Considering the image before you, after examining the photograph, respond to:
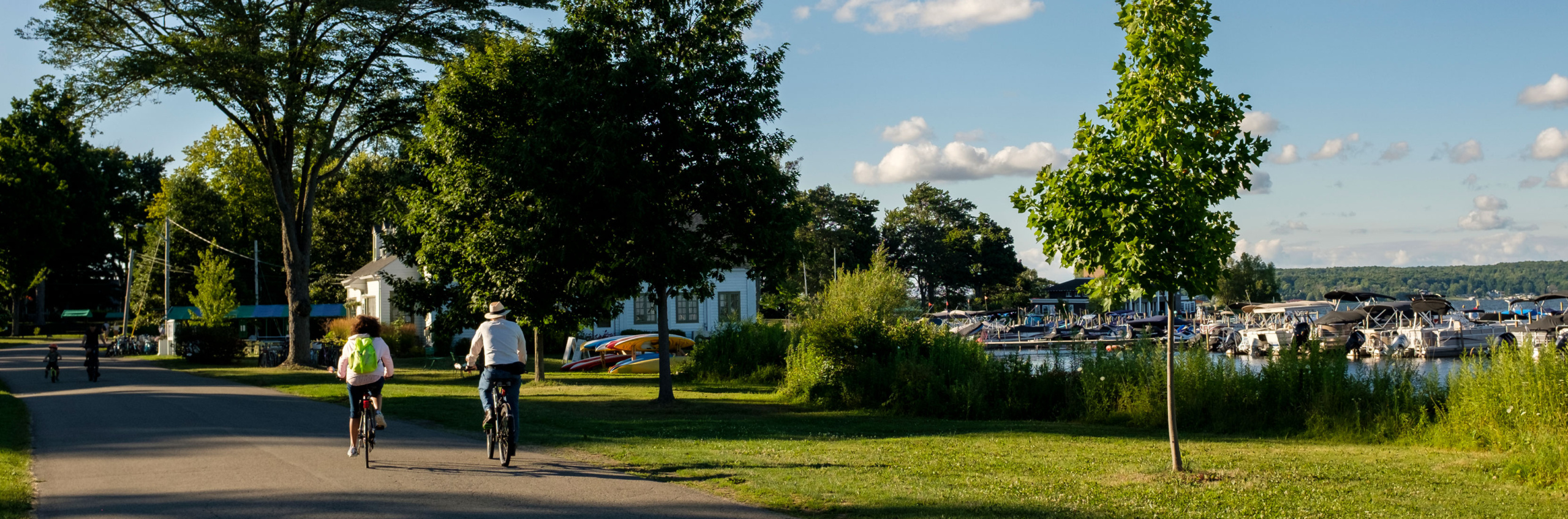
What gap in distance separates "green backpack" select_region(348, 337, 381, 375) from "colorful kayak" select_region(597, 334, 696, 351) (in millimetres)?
21104

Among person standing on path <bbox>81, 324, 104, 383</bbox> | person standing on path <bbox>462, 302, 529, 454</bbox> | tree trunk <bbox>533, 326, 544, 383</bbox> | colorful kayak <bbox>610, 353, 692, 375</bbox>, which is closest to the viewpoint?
person standing on path <bbox>462, 302, 529, 454</bbox>

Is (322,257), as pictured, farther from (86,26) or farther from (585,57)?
(585,57)

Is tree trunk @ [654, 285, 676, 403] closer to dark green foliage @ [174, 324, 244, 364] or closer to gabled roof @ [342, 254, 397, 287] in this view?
dark green foliage @ [174, 324, 244, 364]

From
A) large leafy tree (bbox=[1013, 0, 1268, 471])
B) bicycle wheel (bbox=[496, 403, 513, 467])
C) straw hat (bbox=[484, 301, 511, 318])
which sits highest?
large leafy tree (bbox=[1013, 0, 1268, 471])

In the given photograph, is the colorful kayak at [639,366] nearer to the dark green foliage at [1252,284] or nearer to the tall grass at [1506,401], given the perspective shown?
the tall grass at [1506,401]

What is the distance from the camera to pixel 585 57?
19188 millimetres

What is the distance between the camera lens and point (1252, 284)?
337 feet

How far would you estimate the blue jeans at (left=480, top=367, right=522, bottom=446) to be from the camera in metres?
10.8

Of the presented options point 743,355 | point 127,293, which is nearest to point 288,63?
point 743,355

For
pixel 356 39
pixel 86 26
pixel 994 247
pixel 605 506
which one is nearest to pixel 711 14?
pixel 605 506

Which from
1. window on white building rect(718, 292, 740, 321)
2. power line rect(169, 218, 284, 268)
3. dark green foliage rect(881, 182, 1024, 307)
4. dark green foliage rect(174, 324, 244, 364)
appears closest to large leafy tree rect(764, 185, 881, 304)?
dark green foliage rect(881, 182, 1024, 307)

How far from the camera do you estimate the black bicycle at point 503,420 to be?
10773mm

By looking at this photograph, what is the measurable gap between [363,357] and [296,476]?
135cm

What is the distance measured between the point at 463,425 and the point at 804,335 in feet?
24.8
